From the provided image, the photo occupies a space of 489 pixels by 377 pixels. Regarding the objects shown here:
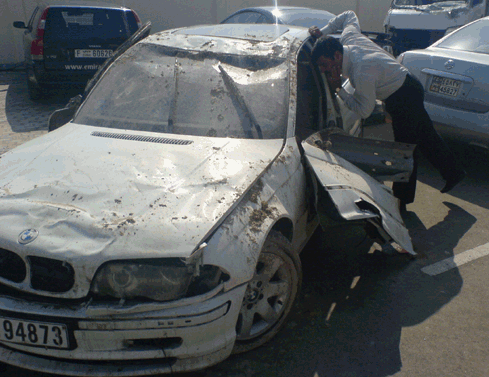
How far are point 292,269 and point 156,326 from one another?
3.08ft

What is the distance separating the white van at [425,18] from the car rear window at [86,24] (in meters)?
6.15

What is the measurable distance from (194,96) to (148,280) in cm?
160

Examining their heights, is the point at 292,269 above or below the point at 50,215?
below

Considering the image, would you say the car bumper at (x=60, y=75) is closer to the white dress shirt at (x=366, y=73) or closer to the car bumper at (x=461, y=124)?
the white dress shirt at (x=366, y=73)

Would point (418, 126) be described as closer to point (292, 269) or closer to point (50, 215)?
point (292, 269)

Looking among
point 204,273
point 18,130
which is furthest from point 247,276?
point 18,130

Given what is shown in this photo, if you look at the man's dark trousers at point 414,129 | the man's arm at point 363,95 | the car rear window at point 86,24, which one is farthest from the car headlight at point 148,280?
the car rear window at point 86,24

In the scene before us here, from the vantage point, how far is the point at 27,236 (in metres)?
2.19

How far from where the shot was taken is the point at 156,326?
2156 mm

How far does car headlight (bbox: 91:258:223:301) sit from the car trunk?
6596 mm

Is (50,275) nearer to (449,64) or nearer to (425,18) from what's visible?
(449,64)

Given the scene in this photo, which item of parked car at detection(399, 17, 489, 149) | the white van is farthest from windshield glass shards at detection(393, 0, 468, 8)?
parked car at detection(399, 17, 489, 149)

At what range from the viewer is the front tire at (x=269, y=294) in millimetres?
2580

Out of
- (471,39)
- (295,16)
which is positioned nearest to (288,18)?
(295,16)
